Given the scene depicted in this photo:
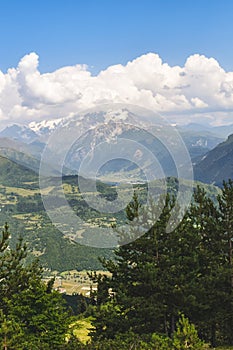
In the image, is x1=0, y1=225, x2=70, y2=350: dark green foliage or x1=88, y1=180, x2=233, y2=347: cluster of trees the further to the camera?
x1=88, y1=180, x2=233, y2=347: cluster of trees

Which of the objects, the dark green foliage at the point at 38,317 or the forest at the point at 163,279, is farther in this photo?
the forest at the point at 163,279

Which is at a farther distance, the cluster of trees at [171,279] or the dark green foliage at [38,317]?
the cluster of trees at [171,279]

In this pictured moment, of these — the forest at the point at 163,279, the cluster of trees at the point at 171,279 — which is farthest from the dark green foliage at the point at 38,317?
the cluster of trees at the point at 171,279

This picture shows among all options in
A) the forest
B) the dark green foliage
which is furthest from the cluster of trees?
the dark green foliage

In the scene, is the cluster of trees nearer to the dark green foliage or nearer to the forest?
the forest

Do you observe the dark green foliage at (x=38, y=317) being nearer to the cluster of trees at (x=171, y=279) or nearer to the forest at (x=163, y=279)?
the forest at (x=163, y=279)

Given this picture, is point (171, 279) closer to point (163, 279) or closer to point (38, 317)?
point (163, 279)

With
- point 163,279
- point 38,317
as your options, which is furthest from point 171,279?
point 38,317

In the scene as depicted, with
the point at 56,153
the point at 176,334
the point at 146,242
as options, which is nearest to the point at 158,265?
the point at 146,242

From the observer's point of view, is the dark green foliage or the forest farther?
the forest
